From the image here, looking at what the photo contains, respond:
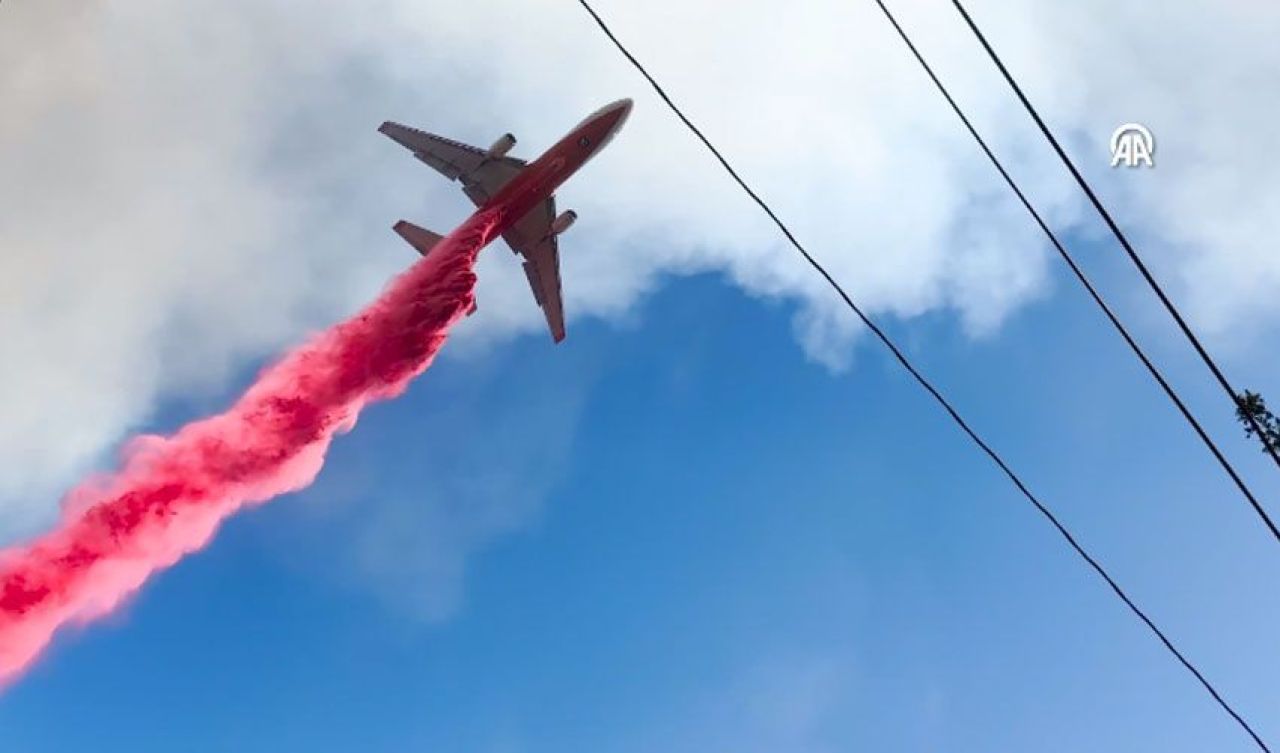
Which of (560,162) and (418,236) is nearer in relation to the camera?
(560,162)

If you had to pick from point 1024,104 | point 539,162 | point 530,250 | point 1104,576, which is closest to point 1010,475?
point 1104,576

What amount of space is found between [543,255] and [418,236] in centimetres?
632

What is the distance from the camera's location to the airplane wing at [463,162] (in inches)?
2245

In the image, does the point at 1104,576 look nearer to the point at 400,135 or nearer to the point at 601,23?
the point at 601,23

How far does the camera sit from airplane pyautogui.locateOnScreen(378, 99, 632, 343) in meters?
54.9

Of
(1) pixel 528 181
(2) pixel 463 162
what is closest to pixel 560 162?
(1) pixel 528 181

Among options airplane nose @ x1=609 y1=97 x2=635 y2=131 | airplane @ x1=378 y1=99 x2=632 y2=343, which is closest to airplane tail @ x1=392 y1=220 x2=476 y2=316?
airplane @ x1=378 y1=99 x2=632 y2=343

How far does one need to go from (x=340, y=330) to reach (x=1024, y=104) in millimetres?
46172

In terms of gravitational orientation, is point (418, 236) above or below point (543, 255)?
above

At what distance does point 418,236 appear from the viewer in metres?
58.9

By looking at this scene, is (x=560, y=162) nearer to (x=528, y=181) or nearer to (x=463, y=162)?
(x=528, y=181)

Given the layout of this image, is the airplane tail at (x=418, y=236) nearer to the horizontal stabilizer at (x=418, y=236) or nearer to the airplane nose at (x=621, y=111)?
the horizontal stabilizer at (x=418, y=236)

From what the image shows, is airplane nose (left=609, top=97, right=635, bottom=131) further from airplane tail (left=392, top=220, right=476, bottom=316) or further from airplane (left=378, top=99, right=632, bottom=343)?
airplane tail (left=392, top=220, right=476, bottom=316)

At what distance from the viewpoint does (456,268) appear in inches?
2168
